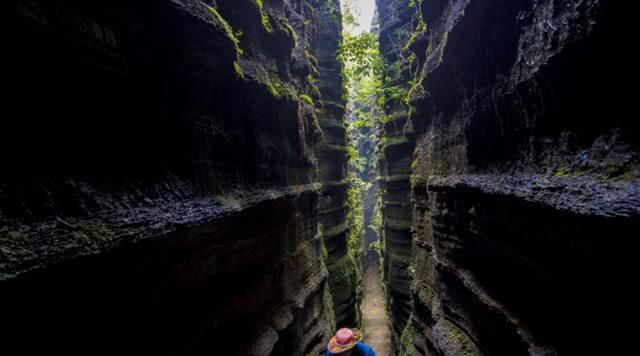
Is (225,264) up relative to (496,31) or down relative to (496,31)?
down

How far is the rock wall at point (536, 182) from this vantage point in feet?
4.06

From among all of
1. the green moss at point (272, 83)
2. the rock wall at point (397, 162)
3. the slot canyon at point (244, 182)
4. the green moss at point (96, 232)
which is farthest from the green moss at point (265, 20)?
the rock wall at point (397, 162)

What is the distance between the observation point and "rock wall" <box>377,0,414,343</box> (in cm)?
779

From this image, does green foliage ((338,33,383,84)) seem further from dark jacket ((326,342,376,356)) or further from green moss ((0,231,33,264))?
green moss ((0,231,33,264))

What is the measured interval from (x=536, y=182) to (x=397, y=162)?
258 inches

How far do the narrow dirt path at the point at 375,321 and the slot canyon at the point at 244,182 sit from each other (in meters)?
7.91

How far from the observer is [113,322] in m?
1.39

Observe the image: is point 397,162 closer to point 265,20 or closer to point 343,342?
point 343,342

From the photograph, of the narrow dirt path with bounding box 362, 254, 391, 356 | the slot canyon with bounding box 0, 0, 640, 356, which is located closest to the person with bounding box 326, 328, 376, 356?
the slot canyon with bounding box 0, 0, 640, 356

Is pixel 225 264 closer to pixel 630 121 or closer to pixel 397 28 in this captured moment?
pixel 630 121

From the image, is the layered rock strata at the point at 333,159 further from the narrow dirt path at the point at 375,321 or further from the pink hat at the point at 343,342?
the pink hat at the point at 343,342

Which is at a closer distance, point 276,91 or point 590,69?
point 590,69

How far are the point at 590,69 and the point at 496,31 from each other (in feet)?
3.77

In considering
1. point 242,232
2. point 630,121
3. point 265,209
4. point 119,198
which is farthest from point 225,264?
point 630,121
